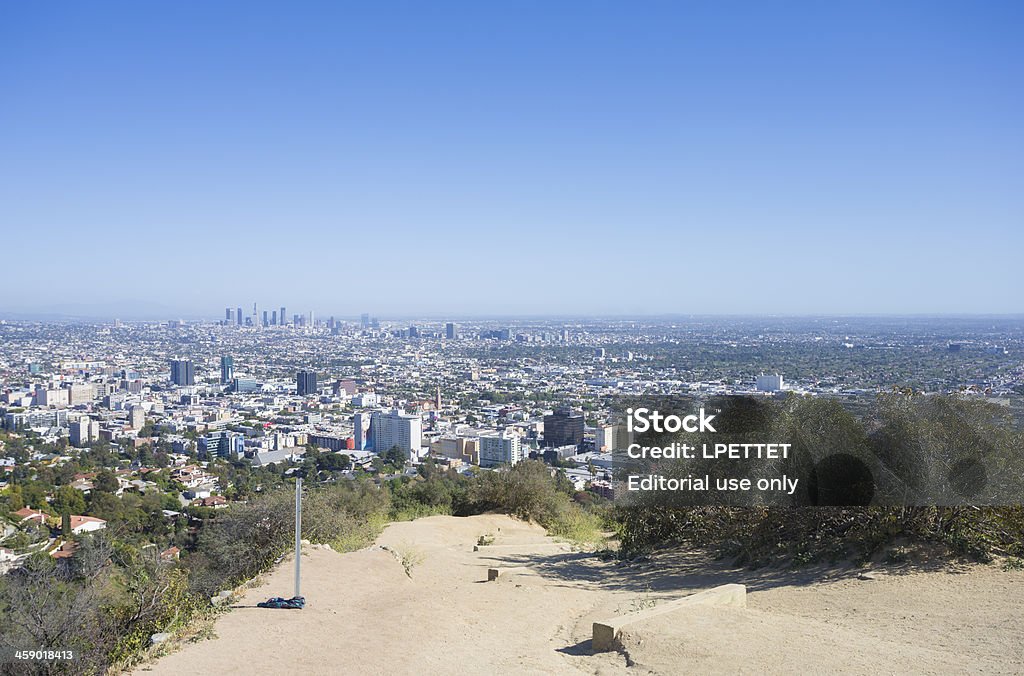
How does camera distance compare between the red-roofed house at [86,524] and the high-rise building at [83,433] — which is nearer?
the red-roofed house at [86,524]

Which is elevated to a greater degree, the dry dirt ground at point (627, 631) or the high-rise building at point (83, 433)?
the dry dirt ground at point (627, 631)

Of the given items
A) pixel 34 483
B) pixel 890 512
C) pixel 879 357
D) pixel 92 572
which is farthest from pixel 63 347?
pixel 890 512

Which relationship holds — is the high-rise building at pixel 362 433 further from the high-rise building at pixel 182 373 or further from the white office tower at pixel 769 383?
the high-rise building at pixel 182 373

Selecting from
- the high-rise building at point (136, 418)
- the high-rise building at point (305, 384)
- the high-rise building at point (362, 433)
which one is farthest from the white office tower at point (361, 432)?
the high-rise building at point (305, 384)

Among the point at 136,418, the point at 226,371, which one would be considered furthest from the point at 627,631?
the point at 226,371

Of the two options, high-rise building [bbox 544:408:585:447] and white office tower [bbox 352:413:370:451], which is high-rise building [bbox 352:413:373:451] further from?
high-rise building [bbox 544:408:585:447]

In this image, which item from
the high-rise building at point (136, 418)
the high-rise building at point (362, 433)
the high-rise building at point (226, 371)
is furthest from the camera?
the high-rise building at point (226, 371)
